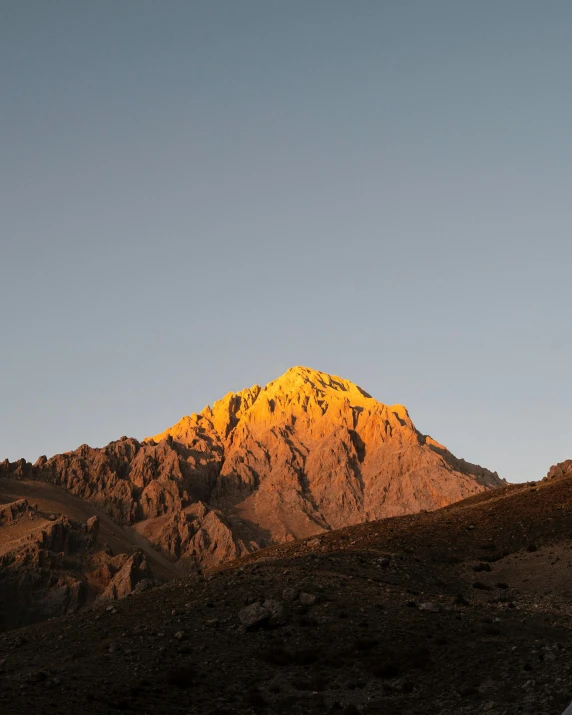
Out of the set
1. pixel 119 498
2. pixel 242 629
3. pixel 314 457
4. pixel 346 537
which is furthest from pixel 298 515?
Answer: pixel 242 629

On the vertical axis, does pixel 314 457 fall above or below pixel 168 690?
above

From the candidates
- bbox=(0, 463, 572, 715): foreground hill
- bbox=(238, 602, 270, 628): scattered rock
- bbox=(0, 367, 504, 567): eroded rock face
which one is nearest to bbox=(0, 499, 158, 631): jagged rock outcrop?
bbox=(0, 367, 504, 567): eroded rock face

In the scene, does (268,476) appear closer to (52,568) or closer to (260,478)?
(260,478)

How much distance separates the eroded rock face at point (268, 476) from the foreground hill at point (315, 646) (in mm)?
90241

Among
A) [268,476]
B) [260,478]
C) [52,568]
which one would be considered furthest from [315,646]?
[260,478]

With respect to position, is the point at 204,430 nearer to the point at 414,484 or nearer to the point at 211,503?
the point at 211,503

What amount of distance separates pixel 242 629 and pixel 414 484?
116m

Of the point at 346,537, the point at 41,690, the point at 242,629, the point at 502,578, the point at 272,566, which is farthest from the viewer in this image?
the point at 346,537

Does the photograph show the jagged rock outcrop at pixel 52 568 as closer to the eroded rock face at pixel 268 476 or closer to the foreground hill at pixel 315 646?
the eroded rock face at pixel 268 476

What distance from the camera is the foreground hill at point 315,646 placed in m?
24.5

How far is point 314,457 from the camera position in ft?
512

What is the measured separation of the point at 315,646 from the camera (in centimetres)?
2986

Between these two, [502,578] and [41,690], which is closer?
[41,690]

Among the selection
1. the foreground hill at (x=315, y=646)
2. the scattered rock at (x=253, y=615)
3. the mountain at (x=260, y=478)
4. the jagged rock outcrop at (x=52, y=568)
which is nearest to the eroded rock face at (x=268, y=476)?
the mountain at (x=260, y=478)
